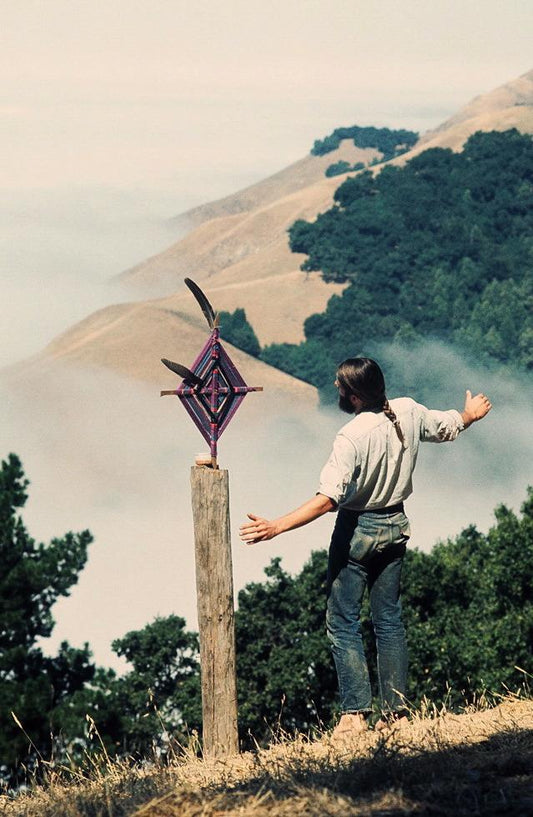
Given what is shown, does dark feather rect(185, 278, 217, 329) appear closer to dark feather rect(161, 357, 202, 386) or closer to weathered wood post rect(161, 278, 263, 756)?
dark feather rect(161, 357, 202, 386)

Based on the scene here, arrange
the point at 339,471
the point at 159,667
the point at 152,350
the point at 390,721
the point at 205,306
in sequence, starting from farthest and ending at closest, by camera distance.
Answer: the point at 152,350 → the point at 159,667 → the point at 205,306 → the point at 390,721 → the point at 339,471

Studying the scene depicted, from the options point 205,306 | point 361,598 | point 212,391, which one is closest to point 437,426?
point 361,598

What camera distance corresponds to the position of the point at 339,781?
19.9 feet

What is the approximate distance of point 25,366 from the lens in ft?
410

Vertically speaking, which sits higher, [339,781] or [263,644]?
[339,781]

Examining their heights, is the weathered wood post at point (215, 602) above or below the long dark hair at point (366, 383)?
below

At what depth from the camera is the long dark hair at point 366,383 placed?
7742 mm

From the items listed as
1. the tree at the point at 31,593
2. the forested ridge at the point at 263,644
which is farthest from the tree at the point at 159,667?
the tree at the point at 31,593

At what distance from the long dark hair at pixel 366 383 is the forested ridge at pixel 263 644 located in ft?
74.8

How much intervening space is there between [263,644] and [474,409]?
27495 millimetres

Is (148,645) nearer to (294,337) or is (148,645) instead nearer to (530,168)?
(294,337)

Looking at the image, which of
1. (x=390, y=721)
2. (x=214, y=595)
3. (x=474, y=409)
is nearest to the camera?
(x=390, y=721)

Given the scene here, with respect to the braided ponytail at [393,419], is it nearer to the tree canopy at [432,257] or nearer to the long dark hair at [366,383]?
the long dark hair at [366,383]

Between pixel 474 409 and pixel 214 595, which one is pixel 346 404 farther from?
pixel 214 595
